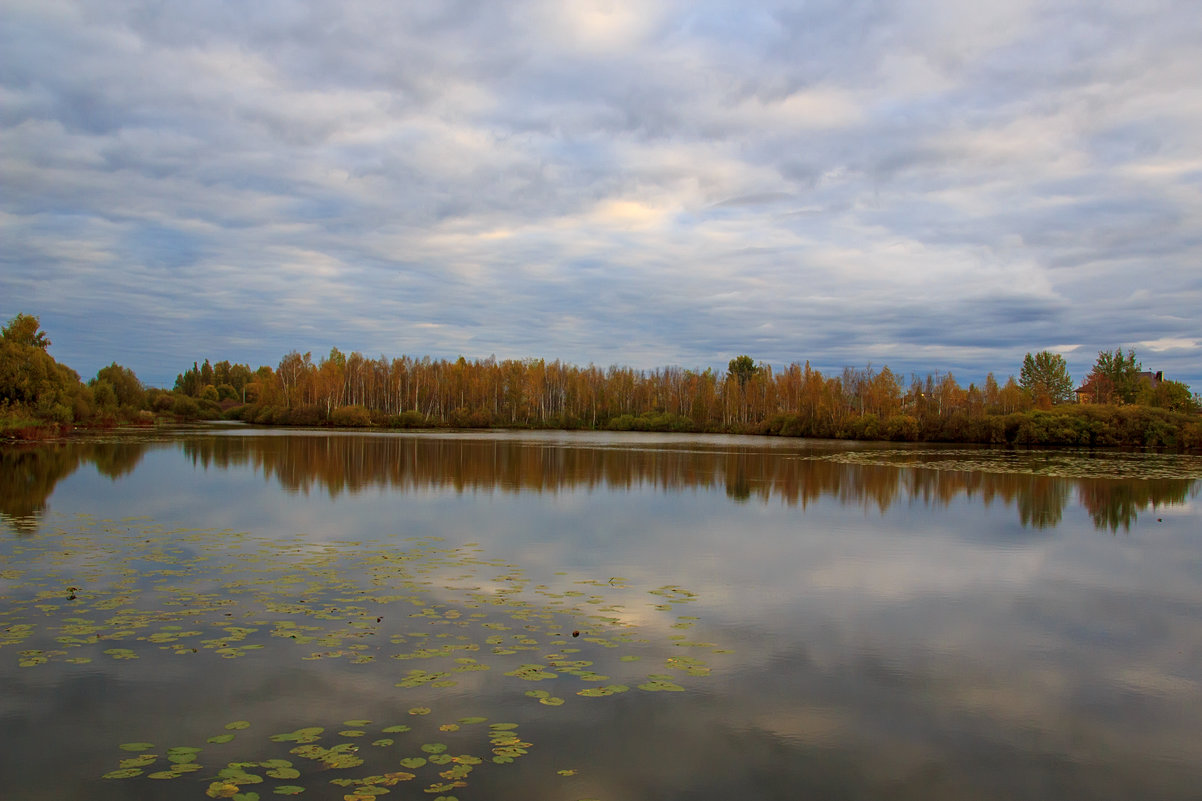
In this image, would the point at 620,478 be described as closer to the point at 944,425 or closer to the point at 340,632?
the point at 340,632

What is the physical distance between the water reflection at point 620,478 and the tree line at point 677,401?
20122 mm

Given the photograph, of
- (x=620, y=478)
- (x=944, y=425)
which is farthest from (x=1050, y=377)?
(x=620, y=478)

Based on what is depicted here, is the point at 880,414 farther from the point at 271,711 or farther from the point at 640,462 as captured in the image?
the point at 271,711

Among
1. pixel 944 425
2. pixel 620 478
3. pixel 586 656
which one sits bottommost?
pixel 586 656

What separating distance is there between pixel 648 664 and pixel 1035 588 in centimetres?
577

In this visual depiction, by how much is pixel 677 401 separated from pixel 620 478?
7446 cm

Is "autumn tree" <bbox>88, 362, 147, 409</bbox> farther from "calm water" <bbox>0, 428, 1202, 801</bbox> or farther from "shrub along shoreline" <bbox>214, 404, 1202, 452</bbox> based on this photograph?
"calm water" <bbox>0, 428, 1202, 801</bbox>

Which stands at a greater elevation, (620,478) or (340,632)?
→ (620,478)

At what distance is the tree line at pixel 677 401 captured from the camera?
5122 cm

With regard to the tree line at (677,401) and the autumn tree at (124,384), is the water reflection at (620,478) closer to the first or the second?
the tree line at (677,401)

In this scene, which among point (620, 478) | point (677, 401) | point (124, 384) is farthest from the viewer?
point (677, 401)

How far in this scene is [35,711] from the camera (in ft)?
16.0

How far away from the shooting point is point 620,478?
21.3 meters

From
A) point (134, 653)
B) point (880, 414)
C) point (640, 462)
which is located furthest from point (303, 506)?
point (880, 414)
